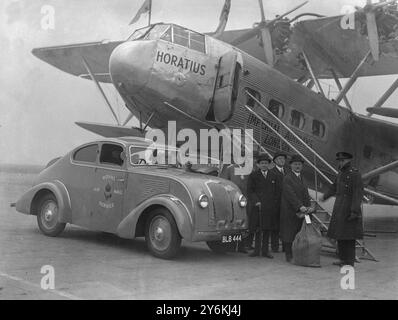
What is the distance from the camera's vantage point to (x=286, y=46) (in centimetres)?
1378

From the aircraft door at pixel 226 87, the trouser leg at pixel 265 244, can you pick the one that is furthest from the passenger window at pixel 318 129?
the trouser leg at pixel 265 244

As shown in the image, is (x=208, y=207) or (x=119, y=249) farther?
(x=119, y=249)

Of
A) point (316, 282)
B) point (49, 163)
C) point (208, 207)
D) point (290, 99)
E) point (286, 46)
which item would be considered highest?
point (286, 46)

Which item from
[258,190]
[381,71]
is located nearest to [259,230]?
[258,190]

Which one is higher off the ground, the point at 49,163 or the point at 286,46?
the point at 286,46

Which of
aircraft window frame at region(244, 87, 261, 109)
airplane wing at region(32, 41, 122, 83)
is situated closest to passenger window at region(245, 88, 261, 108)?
aircraft window frame at region(244, 87, 261, 109)

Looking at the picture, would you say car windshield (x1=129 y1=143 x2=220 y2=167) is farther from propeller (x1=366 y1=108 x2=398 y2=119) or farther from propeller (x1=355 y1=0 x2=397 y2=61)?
propeller (x1=355 y1=0 x2=397 y2=61)

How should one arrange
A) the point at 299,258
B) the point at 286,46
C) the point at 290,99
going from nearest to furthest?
the point at 299,258, the point at 290,99, the point at 286,46

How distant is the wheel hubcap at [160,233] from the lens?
276 inches

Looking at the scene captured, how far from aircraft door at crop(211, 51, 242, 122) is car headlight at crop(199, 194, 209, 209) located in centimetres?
333

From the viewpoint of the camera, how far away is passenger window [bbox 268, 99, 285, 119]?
36.3ft

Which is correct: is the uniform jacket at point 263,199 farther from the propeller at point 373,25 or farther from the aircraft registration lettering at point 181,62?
the propeller at point 373,25

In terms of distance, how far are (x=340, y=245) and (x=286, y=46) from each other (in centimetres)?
782
